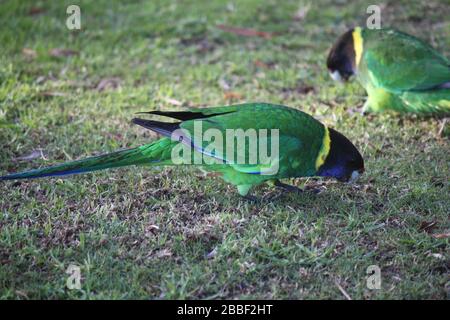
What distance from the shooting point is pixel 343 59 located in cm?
524

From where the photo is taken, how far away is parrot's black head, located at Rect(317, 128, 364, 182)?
3.61 metres

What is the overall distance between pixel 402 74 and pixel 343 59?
2.29 ft

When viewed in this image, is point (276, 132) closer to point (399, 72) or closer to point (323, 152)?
point (323, 152)

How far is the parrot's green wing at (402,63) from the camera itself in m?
4.57

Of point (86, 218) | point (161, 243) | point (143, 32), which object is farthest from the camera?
point (143, 32)

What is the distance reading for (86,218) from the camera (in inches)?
136

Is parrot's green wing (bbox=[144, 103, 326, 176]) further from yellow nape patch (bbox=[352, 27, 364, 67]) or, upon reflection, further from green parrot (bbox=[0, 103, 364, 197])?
yellow nape patch (bbox=[352, 27, 364, 67])

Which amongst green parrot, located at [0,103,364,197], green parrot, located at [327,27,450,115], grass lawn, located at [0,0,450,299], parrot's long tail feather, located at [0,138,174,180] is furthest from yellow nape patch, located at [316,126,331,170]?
green parrot, located at [327,27,450,115]

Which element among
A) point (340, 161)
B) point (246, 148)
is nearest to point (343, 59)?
point (340, 161)

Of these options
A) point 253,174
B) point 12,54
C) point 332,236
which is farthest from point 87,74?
point 332,236

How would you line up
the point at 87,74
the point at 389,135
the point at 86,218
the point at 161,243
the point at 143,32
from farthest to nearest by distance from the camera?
the point at 143,32 → the point at 87,74 → the point at 389,135 → the point at 86,218 → the point at 161,243

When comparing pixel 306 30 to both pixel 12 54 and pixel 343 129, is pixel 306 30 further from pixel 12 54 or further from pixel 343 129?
pixel 12 54

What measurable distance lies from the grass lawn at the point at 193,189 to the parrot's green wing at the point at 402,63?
0.34 m
